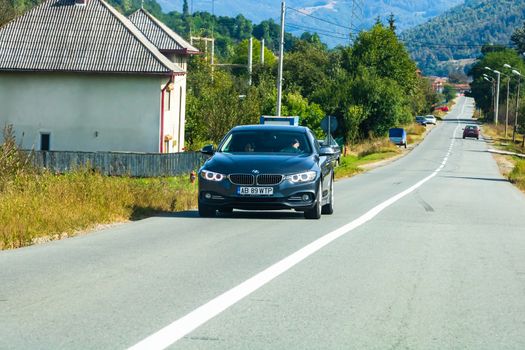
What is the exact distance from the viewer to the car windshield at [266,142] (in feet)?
56.9

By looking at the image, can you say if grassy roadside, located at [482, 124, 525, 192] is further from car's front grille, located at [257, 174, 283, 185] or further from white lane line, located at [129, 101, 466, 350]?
white lane line, located at [129, 101, 466, 350]

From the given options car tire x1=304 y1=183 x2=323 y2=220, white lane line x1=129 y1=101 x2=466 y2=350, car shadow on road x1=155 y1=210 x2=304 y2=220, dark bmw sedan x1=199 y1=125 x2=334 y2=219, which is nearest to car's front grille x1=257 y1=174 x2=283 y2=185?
dark bmw sedan x1=199 y1=125 x2=334 y2=219

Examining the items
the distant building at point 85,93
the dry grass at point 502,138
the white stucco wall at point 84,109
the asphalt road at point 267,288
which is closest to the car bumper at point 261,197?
the asphalt road at point 267,288

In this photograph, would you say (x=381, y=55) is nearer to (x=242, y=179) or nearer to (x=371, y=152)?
(x=371, y=152)

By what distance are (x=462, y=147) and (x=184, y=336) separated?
90709mm

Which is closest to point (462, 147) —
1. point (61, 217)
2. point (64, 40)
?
point (64, 40)

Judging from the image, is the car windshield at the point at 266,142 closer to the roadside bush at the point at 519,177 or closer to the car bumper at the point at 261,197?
the car bumper at the point at 261,197

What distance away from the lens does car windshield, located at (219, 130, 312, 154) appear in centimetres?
1733

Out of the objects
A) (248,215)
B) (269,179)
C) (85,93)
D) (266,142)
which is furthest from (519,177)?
(269,179)

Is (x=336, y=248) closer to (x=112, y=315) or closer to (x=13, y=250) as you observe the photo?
(x=13, y=250)

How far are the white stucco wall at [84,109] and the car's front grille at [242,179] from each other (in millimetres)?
35243

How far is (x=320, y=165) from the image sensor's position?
55.7ft

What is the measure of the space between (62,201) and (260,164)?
2995 mm

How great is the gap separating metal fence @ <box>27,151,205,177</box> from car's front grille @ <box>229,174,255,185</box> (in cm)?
2845
